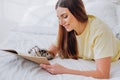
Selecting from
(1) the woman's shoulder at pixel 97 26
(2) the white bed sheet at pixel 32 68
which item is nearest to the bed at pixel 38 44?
(2) the white bed sheet at pixel 32 68

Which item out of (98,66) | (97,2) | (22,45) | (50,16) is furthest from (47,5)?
(98,66)

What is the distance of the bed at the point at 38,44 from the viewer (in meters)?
1.23

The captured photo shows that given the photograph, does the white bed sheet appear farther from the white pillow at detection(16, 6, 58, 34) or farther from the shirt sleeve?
the white pillow at detection(16, 6, 58, 34)

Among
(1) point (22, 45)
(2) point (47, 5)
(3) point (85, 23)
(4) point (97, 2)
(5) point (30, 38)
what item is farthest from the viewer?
(2) point (47, 5)

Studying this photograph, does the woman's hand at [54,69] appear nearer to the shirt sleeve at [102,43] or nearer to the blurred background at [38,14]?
the shirt sleeve at [102,43]

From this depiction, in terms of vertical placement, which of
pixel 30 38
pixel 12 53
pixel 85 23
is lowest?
pixel 30 38

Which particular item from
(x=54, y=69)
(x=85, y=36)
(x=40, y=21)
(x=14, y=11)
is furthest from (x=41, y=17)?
(x=54, y=69)

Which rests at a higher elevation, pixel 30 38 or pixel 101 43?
pixel 101 43

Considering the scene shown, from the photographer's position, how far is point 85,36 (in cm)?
138

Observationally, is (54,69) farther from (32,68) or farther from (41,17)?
(41,17)

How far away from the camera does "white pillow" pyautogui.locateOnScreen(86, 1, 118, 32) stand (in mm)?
2090

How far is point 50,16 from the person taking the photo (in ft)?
7.44

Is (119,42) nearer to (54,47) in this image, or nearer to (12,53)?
(54,47)

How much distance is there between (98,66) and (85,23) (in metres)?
0.25
